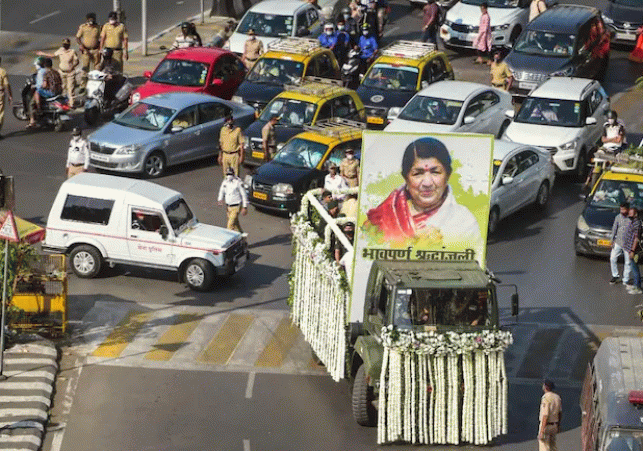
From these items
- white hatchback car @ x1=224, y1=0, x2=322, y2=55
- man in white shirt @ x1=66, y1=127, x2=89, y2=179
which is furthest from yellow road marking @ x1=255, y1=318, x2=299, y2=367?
white hatchback car @ x1=224, y1=0, x2=322, y2=55

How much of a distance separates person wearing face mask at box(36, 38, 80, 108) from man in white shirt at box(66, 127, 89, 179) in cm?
718

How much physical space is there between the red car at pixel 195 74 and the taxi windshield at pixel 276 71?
61cm

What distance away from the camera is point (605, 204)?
3062 cm

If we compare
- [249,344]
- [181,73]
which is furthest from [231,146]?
[249,344]

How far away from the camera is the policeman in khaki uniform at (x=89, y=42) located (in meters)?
40.9

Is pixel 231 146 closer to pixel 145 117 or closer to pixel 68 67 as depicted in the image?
pixel 145 117

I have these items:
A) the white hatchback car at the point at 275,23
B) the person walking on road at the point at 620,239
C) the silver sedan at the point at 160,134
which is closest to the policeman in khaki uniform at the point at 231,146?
the silver sedan at the point at 160,134

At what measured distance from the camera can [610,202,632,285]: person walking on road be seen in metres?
28.6

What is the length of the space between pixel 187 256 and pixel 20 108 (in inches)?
448

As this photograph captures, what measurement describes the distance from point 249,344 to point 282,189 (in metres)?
6.75

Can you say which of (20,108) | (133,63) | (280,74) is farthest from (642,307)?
(133,63)

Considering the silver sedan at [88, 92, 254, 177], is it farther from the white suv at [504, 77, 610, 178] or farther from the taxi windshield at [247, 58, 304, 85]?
the white suv at [504, 77, 610, 178]

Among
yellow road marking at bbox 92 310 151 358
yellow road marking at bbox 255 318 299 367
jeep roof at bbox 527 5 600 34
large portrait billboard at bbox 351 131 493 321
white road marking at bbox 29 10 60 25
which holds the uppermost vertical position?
large portrait billboard at bbox 351 131 493 321

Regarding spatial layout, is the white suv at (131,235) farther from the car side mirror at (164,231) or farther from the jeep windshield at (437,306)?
the jeep windshield at (437,306)
